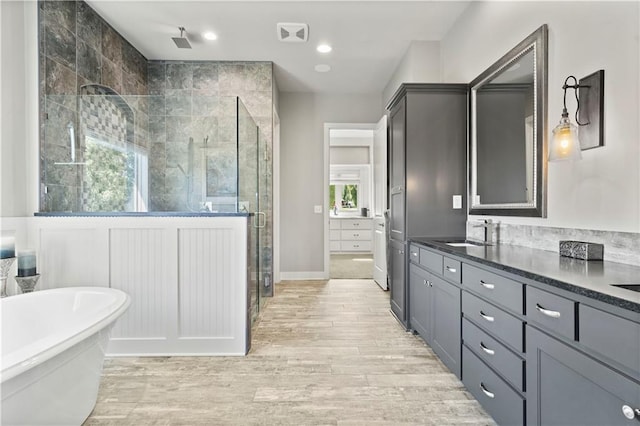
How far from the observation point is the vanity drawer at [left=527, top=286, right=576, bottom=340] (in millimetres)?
1118

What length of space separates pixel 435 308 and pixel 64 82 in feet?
11.3

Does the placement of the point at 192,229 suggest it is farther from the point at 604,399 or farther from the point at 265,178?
the point at 604,399

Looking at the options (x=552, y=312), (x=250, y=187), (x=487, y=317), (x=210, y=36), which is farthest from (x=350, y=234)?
(x=552, y=312)

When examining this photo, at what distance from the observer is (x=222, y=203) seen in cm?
276

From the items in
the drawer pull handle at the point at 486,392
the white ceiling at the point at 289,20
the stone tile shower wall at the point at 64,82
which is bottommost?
the drawer pull handle at the point at 486,392

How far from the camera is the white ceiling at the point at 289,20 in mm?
2988

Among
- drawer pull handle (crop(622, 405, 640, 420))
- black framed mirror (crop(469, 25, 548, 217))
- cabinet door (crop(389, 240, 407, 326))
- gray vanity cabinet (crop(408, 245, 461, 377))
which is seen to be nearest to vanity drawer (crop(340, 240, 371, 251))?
cabinet door (crop(389, 240, 407, 326))

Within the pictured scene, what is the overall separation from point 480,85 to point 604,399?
239cm

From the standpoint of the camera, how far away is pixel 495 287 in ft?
5.20

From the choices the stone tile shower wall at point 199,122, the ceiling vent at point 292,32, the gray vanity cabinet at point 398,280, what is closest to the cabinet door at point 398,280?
the gray vanity cabinet at point 398,280

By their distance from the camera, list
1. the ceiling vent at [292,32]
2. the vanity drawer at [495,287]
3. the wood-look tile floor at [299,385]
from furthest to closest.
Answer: the ceiling vent at [292,32]
the wood-look tile floor at [299,385]
the vanity drawer at [495,287]

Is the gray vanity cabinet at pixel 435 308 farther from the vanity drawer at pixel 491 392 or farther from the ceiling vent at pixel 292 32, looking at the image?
the ceiling vent at pixel 292 32

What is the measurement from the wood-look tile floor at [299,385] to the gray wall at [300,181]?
215cm

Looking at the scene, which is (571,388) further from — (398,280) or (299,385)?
(398,280)
